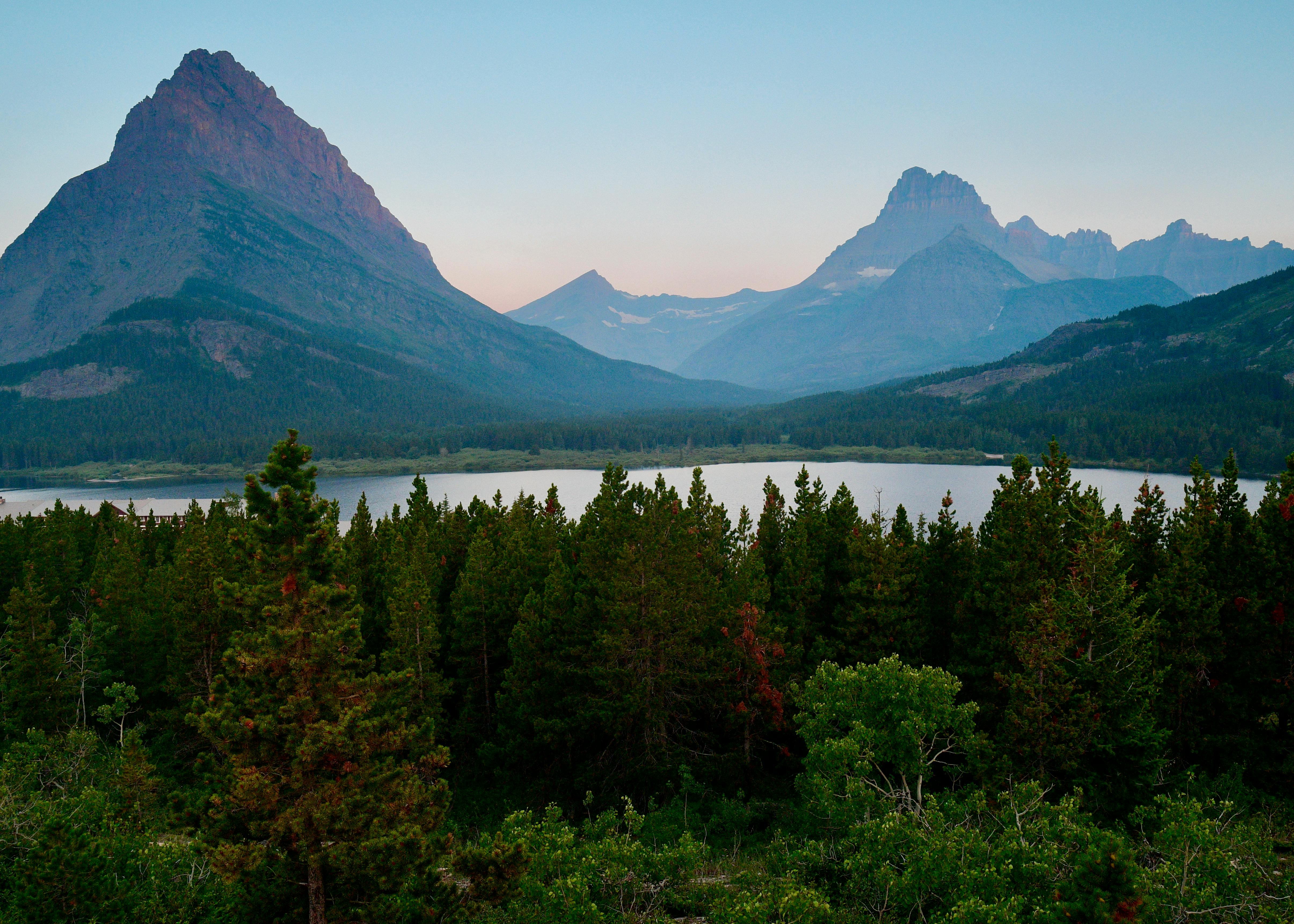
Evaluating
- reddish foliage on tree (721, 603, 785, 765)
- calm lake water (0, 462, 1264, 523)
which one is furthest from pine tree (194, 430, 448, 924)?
calm lake water (0, 462, 1264, 523)

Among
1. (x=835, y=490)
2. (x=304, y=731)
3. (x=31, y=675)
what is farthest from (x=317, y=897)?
(x=835, y=490)

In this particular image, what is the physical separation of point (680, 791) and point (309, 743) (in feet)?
70.4

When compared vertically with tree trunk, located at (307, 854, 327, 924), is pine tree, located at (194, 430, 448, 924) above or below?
above

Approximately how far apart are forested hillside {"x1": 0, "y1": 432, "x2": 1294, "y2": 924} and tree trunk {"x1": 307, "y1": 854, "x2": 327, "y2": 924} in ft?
0.22

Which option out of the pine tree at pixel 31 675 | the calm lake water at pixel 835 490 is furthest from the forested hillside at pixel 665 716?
the calm lake water at pixel 835 490

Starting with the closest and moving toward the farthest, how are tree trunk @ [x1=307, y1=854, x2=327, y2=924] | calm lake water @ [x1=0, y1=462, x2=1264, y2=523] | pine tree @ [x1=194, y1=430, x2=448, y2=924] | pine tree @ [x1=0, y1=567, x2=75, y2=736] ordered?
pine tree @ [x1=194, y1=430, x2=448, y2=924] < tree trunk @ [x1=307, y1=854, x2=327, y2=924] < pine tree @ [x1=0, y1=567, x2=75, y2=736] < calm lake water @ [x1=0, y1=462, x2=1264, y2=523]

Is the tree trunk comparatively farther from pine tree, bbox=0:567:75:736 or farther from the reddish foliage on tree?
pine tree, bbox=0:567:75:736

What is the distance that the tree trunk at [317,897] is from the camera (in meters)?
19.6

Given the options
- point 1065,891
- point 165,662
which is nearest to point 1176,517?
point 1065,891

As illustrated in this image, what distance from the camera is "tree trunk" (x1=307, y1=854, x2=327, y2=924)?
1961 centimetres

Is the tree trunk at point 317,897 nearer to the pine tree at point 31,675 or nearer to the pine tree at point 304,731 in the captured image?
the pine tree at point 304,731

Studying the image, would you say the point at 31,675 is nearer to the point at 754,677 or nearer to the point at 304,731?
the point at 304,731

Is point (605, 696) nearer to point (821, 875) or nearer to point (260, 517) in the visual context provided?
point (821, 875)

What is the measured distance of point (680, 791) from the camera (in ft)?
118
